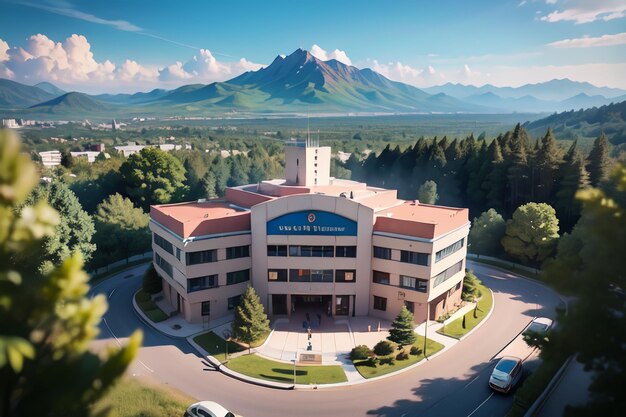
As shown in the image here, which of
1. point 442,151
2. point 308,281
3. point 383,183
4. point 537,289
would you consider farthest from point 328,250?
point 383,183

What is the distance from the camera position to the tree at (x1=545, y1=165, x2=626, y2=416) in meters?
10.4

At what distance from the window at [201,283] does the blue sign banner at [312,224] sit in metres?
6.39

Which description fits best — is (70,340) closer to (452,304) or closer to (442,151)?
(452,304)

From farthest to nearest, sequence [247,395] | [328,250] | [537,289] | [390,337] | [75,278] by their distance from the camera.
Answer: [537,289]
[328,250]
[390,337]
[247,395]
[75,278]

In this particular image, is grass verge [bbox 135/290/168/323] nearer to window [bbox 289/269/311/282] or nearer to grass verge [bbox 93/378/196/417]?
grass verge [bbox 93/378/196/417]

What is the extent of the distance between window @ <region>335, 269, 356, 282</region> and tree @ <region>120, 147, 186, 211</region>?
39.1m

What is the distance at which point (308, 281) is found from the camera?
1455 inches

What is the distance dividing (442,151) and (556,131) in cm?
11547

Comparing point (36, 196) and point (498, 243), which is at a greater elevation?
point (36, 196)

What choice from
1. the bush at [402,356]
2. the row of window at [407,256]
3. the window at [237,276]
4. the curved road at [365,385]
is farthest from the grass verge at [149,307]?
the bush at [402,356]

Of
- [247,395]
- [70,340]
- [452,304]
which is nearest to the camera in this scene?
[70,340]

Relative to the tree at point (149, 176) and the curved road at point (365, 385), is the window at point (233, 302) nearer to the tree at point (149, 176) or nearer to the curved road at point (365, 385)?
the curved road at point (365, 385)

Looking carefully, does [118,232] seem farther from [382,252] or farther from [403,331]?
[403,331]

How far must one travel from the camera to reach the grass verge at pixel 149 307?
36.9m
